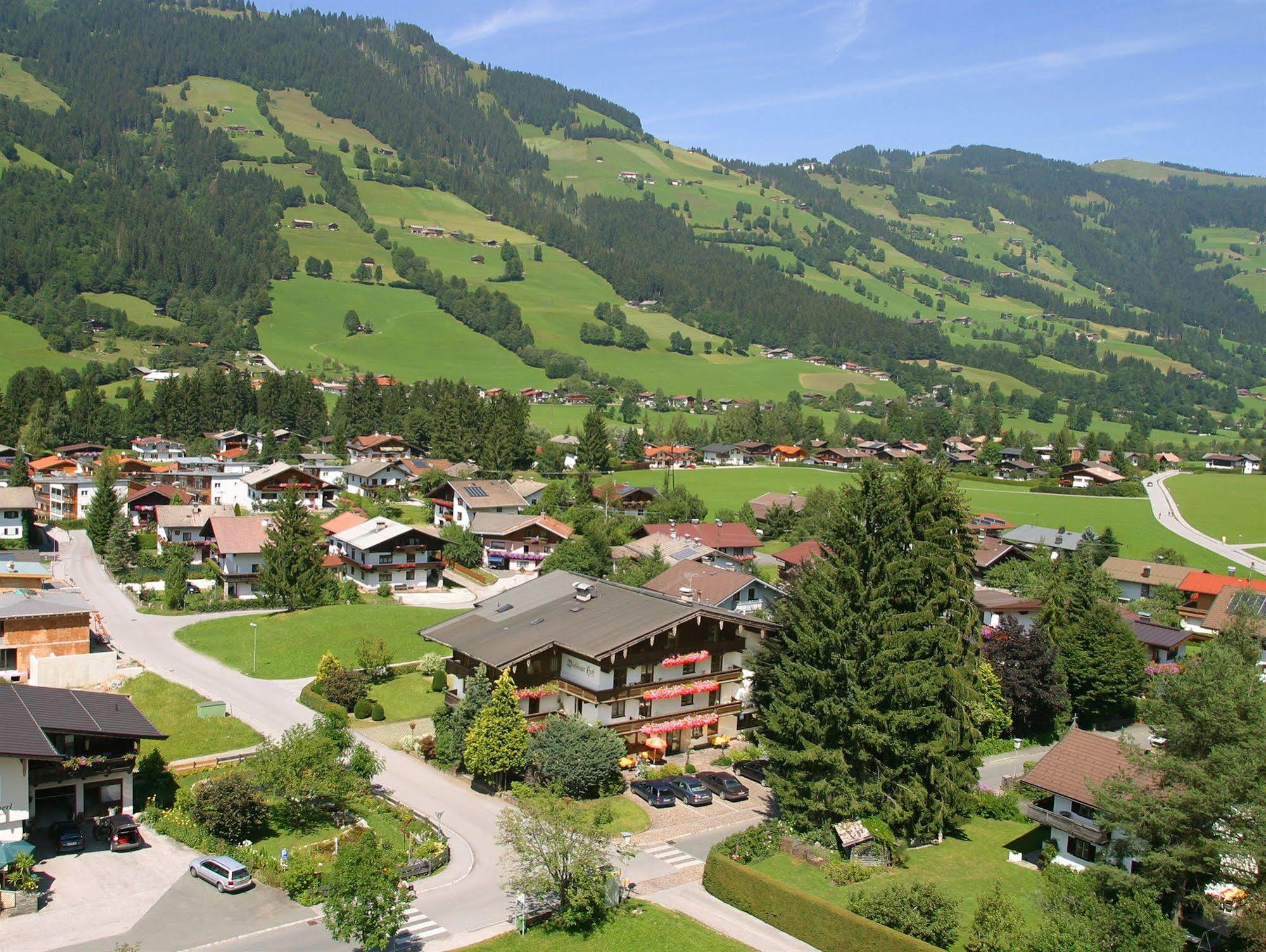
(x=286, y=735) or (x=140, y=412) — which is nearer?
(x=286, y=735)

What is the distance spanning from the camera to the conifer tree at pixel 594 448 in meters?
108

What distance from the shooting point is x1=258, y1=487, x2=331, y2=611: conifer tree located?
5819 centimetres

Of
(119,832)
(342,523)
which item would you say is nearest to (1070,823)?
(119,832)

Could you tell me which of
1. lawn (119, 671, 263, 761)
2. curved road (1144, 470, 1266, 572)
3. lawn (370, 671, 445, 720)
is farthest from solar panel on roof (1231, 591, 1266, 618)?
lawn (119, 671, 263, 761)

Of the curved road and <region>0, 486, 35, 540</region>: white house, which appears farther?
the curved road

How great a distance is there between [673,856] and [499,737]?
283 inches

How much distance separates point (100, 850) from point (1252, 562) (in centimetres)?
8417

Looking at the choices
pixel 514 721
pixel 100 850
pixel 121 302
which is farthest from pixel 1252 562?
pixel 121 302

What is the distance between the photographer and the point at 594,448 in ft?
356

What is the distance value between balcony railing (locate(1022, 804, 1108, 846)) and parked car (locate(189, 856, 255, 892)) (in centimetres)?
2280

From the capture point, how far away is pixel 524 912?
86.0ft

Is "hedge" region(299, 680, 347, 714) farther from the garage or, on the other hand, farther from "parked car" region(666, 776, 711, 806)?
"parked car" region(666, 776, 711, 806)

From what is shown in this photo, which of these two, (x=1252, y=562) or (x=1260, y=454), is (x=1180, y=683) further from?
(x=1260, y=454)

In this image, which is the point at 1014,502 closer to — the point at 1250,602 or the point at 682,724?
the point at 1250,602
